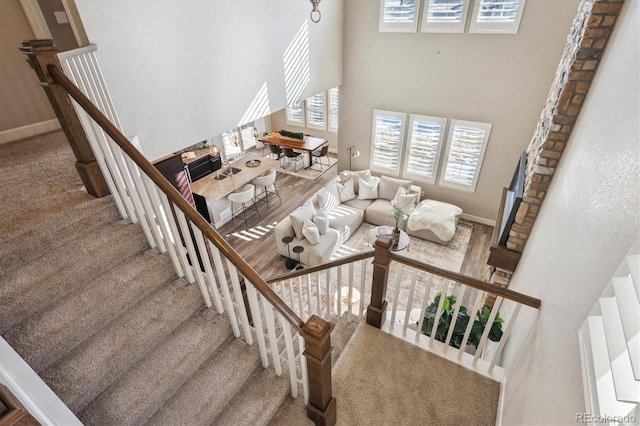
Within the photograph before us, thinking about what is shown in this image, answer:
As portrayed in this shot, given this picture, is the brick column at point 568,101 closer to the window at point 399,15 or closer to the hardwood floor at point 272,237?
the hardwood floor at point 272,237

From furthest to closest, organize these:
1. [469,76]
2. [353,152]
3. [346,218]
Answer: [353,152] < [346,218] < [469,76]

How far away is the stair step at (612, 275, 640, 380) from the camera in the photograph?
94cm

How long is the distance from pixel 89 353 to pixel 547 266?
304 centimetres

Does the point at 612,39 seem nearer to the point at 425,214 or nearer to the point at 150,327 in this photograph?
the point at 150,327

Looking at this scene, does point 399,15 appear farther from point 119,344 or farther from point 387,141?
point 119,344

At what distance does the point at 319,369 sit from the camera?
1942mm

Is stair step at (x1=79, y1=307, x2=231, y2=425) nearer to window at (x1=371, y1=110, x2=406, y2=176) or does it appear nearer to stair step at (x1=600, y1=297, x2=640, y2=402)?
stair step at (x1=600, y1=297, x2=640, y2=402)

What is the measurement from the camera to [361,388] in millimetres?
2555

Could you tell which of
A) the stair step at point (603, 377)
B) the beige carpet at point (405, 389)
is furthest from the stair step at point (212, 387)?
the stair step at point (603, 377)

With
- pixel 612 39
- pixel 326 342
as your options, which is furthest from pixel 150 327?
pixel 612 39

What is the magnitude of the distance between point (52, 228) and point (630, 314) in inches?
123

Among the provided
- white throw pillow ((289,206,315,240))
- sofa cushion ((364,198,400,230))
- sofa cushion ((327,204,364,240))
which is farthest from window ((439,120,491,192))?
white throw pillow ((289,206,315,240))

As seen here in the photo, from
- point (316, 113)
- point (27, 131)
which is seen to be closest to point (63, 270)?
point (27, 131)

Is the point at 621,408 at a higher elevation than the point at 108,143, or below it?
below
